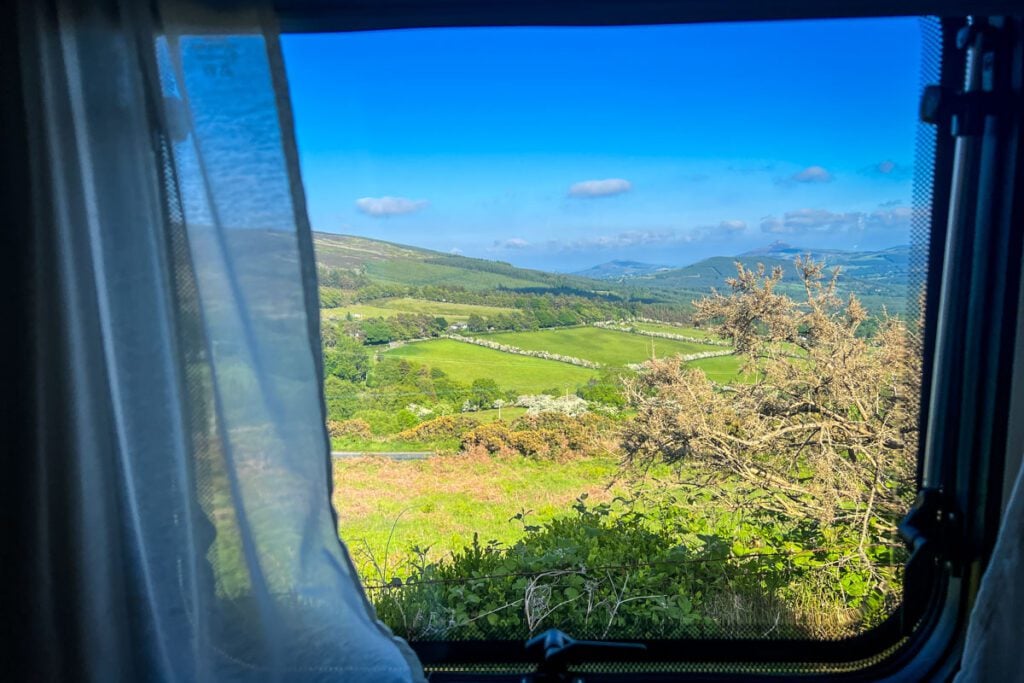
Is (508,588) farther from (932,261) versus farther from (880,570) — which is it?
(932,261)

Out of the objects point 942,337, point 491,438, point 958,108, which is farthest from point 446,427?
point 958,108

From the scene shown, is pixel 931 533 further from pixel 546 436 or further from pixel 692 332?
pixel 546 436

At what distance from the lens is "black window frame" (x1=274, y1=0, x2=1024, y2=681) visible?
93 cm

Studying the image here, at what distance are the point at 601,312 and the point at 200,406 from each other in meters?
0.71

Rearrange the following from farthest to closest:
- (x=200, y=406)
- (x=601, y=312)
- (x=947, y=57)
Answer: (x=601, y=312), (x=947, y=57), (x=200, y=406)

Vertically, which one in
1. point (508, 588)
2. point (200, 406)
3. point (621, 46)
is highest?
point (621, 46)

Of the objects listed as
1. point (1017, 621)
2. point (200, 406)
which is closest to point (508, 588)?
point (200, 406)

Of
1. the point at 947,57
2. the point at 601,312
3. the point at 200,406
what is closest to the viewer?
the point at 200,406

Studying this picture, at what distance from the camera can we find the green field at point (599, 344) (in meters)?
1.17

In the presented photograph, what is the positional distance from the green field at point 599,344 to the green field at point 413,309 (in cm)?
6

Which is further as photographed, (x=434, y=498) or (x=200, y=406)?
(x=434, y=498)

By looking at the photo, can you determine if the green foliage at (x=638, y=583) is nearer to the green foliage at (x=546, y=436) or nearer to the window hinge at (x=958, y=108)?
the green foliage at (x=546, y=436)

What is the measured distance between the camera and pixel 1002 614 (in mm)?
929

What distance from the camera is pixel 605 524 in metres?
1.24
